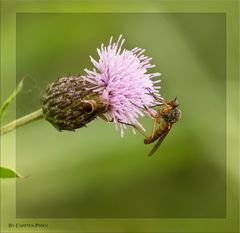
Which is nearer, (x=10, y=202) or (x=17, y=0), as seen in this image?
(x=10, y=202)

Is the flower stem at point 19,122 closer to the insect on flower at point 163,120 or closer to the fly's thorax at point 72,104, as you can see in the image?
the fly's thorax at point 72,104

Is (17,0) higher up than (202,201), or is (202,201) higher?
(17,0)

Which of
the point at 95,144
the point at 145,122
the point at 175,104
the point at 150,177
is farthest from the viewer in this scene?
the point at 150,177

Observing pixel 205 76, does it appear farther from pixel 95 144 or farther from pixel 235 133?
pixel 95 144

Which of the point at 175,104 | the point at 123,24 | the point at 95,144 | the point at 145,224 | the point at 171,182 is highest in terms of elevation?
the point at 123,24

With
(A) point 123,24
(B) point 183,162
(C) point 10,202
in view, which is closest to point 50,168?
(C) point 10,202

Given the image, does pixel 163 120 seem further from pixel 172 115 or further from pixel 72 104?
pixel 72 104

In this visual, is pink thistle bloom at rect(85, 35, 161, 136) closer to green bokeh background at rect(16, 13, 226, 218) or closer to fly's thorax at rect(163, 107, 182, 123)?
fly's thorax at rect(163, 107, 182, 123)
